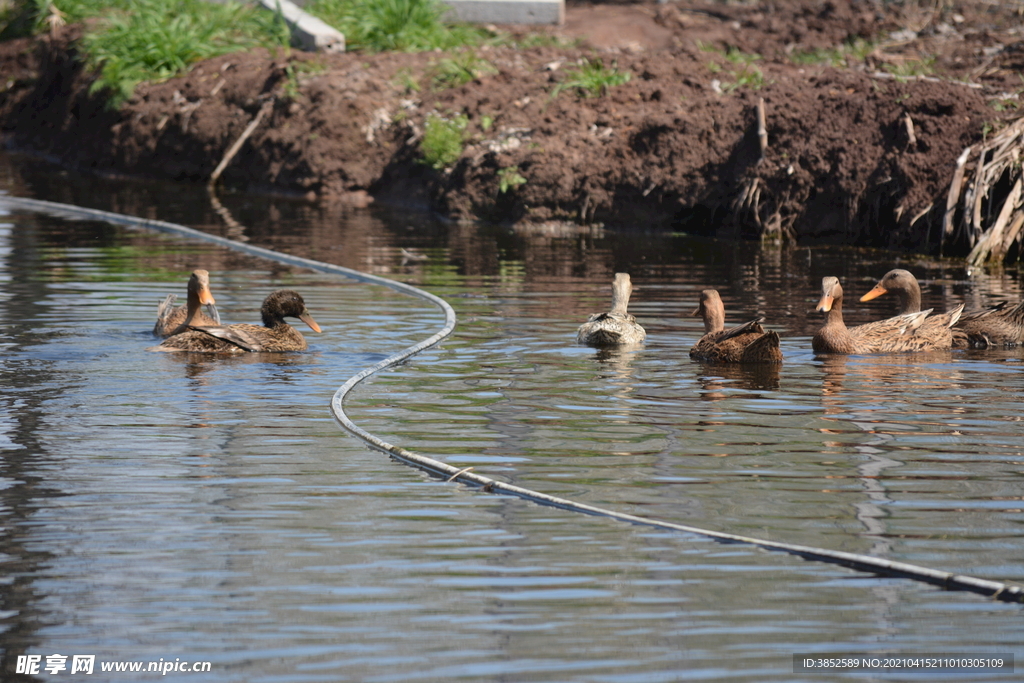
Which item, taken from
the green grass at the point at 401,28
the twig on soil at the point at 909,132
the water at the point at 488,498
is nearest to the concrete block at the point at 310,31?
the green grass at the point at 401,28

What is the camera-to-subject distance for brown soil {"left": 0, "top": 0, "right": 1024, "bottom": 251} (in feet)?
62.5

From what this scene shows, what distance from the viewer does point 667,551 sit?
627cm

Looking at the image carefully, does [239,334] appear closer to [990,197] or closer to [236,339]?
[236,339]

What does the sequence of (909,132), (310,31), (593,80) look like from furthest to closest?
1. (310,31)
2. (593,80)
3. (909,132)

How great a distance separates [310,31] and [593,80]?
6.36 m

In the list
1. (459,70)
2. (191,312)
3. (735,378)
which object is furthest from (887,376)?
(459,70)

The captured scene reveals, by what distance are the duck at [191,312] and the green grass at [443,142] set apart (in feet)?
33.6

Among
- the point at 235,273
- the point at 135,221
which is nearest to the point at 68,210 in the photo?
the point at 135,221

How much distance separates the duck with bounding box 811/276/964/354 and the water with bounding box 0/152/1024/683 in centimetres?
21

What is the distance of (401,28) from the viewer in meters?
26.6

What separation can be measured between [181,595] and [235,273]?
407 inches

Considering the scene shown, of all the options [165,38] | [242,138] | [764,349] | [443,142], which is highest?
[165,38]

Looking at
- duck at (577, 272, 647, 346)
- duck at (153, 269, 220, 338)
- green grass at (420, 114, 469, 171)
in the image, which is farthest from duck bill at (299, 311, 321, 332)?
green grass at (420, 114, 469, 171)

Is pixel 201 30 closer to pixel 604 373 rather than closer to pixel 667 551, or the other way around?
pixel 604 373
